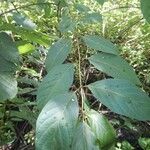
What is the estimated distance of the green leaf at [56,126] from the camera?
0.52 metres

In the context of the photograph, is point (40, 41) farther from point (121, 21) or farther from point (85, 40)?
point (121, 21)

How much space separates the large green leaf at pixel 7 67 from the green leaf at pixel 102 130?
0.69 ft

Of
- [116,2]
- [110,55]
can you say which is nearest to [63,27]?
[110,55]

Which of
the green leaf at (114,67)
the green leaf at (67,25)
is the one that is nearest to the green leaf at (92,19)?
the green leaf at (67,25)

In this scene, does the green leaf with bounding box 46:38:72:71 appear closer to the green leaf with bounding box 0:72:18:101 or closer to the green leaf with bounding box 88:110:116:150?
the green leaf with bounding box 0:72:18:101

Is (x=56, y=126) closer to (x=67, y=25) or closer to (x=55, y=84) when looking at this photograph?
(x=55, y=84)

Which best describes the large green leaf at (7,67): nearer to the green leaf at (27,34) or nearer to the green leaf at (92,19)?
the green leaf at (27,34)

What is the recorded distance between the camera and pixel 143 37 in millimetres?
2764

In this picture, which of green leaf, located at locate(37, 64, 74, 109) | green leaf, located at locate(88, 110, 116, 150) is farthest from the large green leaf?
green leaf, located at locate(88, 110, 116, 150)

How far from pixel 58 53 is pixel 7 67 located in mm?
114

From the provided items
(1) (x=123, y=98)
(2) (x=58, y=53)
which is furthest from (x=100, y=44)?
(1) (x=123, y=98)

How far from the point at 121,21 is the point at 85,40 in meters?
2.23

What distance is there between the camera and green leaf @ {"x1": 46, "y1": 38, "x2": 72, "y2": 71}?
2.48 feet

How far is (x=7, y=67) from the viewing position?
2.58 feet
